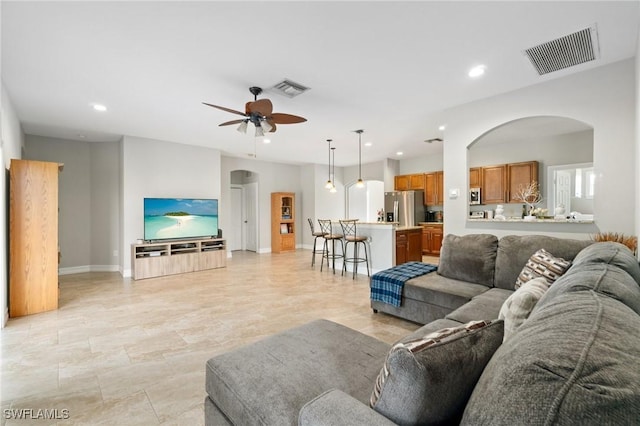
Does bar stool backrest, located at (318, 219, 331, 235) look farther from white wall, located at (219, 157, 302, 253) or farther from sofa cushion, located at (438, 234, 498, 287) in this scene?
sofa cushion, located at (438, 234, 498, 287)

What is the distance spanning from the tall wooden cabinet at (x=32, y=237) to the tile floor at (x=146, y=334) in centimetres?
27

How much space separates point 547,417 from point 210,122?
521 cm

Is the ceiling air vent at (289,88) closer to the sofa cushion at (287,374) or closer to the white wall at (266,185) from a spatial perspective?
the sofa cushion at (287,374)

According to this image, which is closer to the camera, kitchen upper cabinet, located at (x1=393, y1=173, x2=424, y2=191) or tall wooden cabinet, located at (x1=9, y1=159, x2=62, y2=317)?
tall wooden cabinet, located at (x1=9, y1=159, x2=62, y2=317)

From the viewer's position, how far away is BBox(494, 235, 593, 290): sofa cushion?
2.72 metres

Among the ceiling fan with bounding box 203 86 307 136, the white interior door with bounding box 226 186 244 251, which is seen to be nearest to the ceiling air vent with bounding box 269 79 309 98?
the ceiling fan with bounding box 203 86 307 136

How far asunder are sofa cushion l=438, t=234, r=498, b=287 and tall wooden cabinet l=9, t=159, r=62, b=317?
488cm

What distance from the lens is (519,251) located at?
2.96 meters

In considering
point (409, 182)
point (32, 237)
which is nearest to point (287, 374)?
point (32, 237)

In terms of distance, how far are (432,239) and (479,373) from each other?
24.4 feet

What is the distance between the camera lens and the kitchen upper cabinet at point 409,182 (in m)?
8.28

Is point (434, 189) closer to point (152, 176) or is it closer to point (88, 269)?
point (152, 176)

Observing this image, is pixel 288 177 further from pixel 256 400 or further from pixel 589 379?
pixel 589 379

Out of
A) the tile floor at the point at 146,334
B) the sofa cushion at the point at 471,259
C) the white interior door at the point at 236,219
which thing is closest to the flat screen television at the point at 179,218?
the tile floor at the point at 146,334
